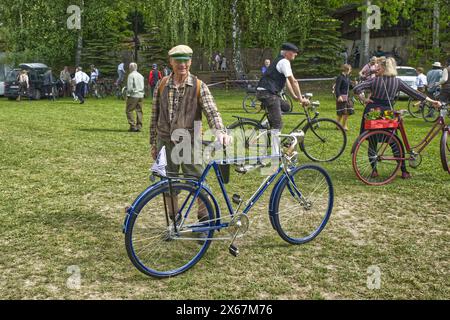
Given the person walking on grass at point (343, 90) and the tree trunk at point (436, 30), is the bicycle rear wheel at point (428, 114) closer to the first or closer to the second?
the person walking on grass at point (343, 90)

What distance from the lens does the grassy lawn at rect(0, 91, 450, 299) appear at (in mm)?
4469

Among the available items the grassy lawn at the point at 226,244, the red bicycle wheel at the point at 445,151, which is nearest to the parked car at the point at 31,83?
the grassy lawn at the point at 226,244

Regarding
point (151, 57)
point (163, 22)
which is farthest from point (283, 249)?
point (151, 57)

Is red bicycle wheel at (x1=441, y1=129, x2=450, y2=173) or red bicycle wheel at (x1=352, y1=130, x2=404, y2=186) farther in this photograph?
red bicycle wheel at (x1=441, y1=129, x2=450, y2=173)

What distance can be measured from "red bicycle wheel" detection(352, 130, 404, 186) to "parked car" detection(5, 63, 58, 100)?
23.6 meters

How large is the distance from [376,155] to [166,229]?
4456mm

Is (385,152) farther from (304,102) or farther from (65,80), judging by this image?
(65,80)

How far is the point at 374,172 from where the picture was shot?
842cm

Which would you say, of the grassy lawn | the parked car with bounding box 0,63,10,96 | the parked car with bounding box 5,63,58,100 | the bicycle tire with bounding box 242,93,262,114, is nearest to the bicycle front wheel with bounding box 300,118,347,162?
the grassy lawn

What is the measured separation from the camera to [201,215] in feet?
16.1

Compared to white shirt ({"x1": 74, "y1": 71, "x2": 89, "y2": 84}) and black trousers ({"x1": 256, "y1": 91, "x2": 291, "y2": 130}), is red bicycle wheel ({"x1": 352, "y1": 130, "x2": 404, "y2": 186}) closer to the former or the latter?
black trousers ({"x1": 256, "y1": 91, "x2": 291, "y2": 130})

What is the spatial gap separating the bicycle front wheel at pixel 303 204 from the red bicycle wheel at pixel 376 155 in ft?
7.98

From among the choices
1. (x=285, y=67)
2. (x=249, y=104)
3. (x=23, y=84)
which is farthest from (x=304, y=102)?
(x=23, y=84)

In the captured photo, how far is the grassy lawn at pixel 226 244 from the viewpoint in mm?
4469
